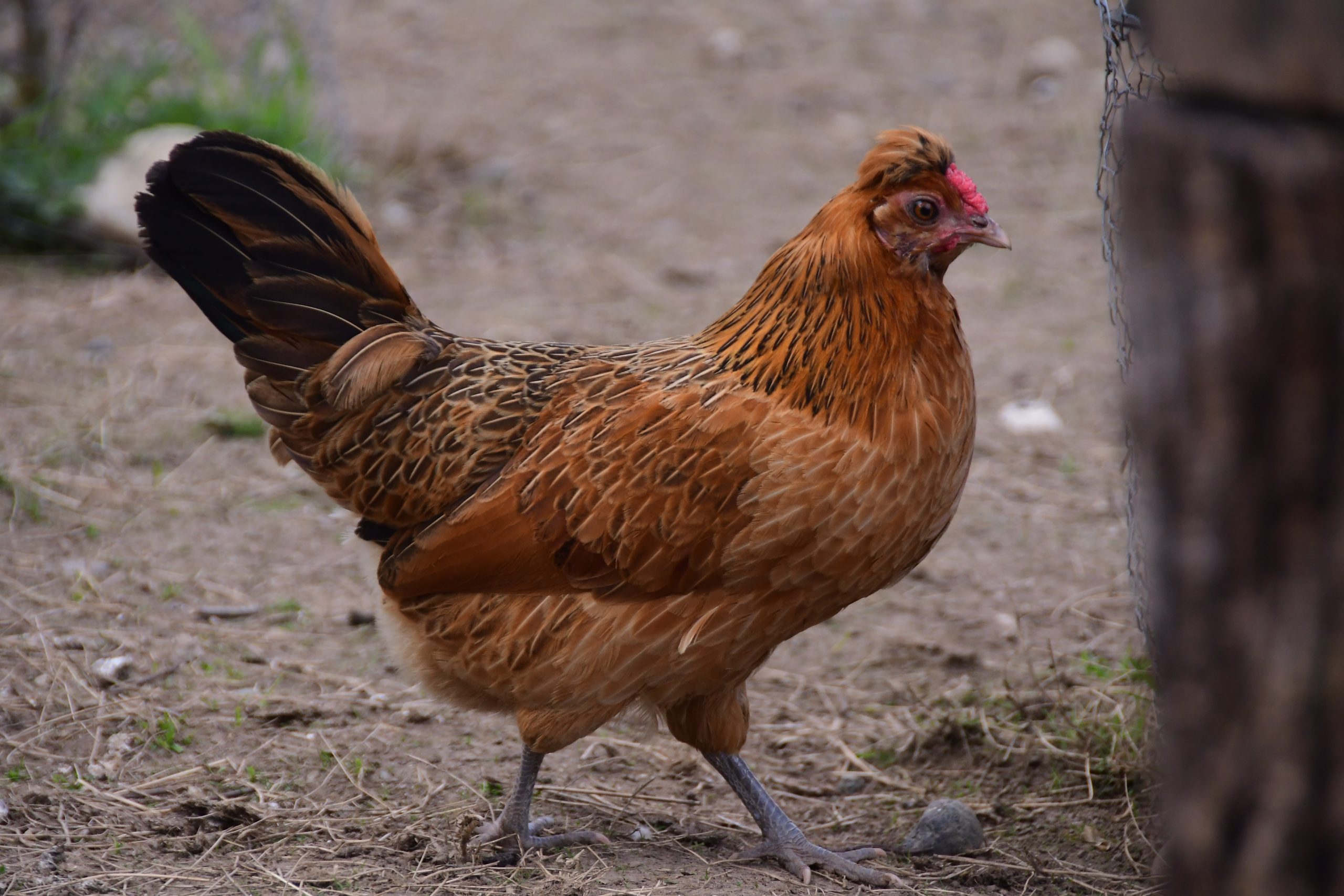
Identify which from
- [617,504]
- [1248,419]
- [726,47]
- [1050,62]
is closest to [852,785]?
[617,504]

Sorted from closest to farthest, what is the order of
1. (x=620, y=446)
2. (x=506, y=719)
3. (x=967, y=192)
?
1. (x=967, y=192)
2. (x=620, y=446)
3. (x=506, y=719)

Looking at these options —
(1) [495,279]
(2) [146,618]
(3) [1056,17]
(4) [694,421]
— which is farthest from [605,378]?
(3) [1056,17]

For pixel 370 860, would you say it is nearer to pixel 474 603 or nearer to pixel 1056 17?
pixel 474 603

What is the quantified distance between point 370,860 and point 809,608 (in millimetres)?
1330

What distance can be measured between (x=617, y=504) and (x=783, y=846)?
1.06 m

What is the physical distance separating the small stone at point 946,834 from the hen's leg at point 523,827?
87 cm

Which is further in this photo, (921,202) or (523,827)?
(523,827)

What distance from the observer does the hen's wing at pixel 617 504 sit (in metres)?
2.97

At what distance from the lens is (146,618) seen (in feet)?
13.9

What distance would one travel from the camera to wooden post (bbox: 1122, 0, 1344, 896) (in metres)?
1.35

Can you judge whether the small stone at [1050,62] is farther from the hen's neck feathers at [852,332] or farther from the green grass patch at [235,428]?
the hen's neck feathers at [852,332]

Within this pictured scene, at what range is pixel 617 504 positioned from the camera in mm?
3059

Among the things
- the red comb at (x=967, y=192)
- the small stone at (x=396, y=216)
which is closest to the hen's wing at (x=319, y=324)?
the red comb at (x=967, y=192)

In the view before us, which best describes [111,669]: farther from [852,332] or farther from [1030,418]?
[1030,418]
